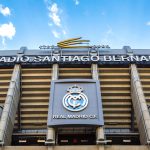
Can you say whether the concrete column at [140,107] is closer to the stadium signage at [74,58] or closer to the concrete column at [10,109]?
the stadium signage at [74,58]

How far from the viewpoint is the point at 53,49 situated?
163ft

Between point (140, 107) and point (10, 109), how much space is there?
17.7 meters

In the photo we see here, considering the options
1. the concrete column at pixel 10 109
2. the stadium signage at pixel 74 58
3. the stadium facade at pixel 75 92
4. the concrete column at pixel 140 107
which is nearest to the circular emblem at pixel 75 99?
the stadium facade at pixel 75 92

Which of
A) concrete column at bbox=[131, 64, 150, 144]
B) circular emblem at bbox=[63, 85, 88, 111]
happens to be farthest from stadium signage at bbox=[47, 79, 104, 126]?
concrete column at bbox=[131, 64, 150, 144]

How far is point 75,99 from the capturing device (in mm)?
37781

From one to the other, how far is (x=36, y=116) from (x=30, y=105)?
196cm

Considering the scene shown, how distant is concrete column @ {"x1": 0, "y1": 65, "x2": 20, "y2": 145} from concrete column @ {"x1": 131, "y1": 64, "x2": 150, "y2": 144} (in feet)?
57.2

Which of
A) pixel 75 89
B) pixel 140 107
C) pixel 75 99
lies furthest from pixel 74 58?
pixel 140 107

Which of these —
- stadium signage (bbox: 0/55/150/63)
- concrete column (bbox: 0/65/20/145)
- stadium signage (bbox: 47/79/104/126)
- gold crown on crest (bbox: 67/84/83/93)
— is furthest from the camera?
stadium signage (bbox: 0/55/150/63)

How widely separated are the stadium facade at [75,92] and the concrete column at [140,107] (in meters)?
0.14

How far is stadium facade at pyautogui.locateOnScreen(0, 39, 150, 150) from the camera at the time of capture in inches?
1511

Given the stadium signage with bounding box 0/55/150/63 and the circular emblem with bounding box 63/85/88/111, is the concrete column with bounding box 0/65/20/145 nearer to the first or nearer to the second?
the stadium signage with bounding box 0/55/150/63

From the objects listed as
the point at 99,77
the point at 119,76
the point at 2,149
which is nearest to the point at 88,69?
the point at 99,77

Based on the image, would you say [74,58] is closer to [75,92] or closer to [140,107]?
[75,92]
